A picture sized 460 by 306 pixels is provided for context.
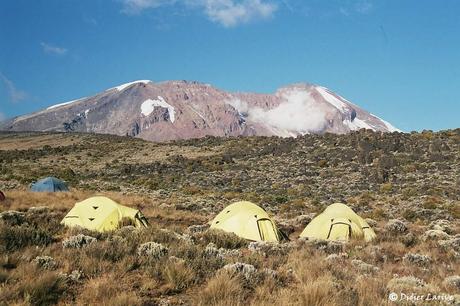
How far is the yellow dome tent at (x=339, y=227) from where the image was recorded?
49.1ft

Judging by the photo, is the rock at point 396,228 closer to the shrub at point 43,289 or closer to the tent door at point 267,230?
the tent door at point 267,230

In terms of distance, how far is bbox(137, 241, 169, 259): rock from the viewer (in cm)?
845

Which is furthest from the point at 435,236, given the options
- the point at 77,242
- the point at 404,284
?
the point at 77,242

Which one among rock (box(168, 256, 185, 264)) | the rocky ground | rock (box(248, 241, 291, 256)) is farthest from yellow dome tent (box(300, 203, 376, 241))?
rock (box(168, 256, 185, 264))

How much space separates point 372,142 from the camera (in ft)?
172

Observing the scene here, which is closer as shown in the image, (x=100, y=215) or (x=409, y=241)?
(x=409, y=241)

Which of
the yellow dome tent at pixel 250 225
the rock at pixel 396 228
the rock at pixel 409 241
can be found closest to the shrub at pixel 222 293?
the yellow dome tent at pixel 250 225

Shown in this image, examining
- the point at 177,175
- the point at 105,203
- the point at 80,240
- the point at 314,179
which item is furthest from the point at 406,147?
the point at 80,240

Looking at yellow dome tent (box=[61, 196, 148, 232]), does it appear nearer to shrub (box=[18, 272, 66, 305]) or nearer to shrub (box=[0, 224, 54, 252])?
shrub (box=[0, 224, 54, 252])

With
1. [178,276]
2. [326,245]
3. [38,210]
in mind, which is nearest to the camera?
[178,276]

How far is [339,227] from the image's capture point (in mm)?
15094

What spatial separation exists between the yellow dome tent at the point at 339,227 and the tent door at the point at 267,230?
1441 millimetres

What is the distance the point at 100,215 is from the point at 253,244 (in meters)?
6.18

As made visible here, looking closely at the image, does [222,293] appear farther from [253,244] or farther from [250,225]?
[250,225]
